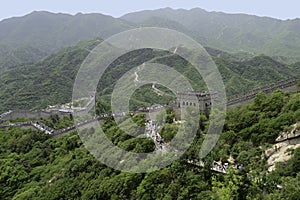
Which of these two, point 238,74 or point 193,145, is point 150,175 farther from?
point 238,74

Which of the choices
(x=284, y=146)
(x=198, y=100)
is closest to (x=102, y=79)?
(x=198, y=100)

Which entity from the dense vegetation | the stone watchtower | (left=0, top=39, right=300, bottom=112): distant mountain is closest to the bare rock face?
the dense vegetation

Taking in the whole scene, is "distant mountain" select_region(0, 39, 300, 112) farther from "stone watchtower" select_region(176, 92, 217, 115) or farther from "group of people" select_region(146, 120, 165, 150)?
"group of people" select_region(146, 120, 165, 150)

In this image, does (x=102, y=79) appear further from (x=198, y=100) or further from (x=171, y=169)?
(x=171, y=169)

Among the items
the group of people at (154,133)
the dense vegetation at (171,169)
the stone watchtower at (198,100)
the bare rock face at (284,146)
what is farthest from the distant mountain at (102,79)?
the bare rock face at (284,146)

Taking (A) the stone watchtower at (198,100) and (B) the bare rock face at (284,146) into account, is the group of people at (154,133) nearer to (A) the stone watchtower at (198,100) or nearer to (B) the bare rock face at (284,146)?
(A) the stone watchtower at (198,100)

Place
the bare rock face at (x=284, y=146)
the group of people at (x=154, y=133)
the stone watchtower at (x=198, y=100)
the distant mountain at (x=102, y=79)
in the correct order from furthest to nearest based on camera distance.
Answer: the distant mountain at (x=102, y=79), the stone watchtower at (x=198, y=100), the group of people at (x=154, y=133), the bare rock face at (x=284, y=146)

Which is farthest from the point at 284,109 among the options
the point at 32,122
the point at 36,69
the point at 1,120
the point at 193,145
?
the point at 36,69
